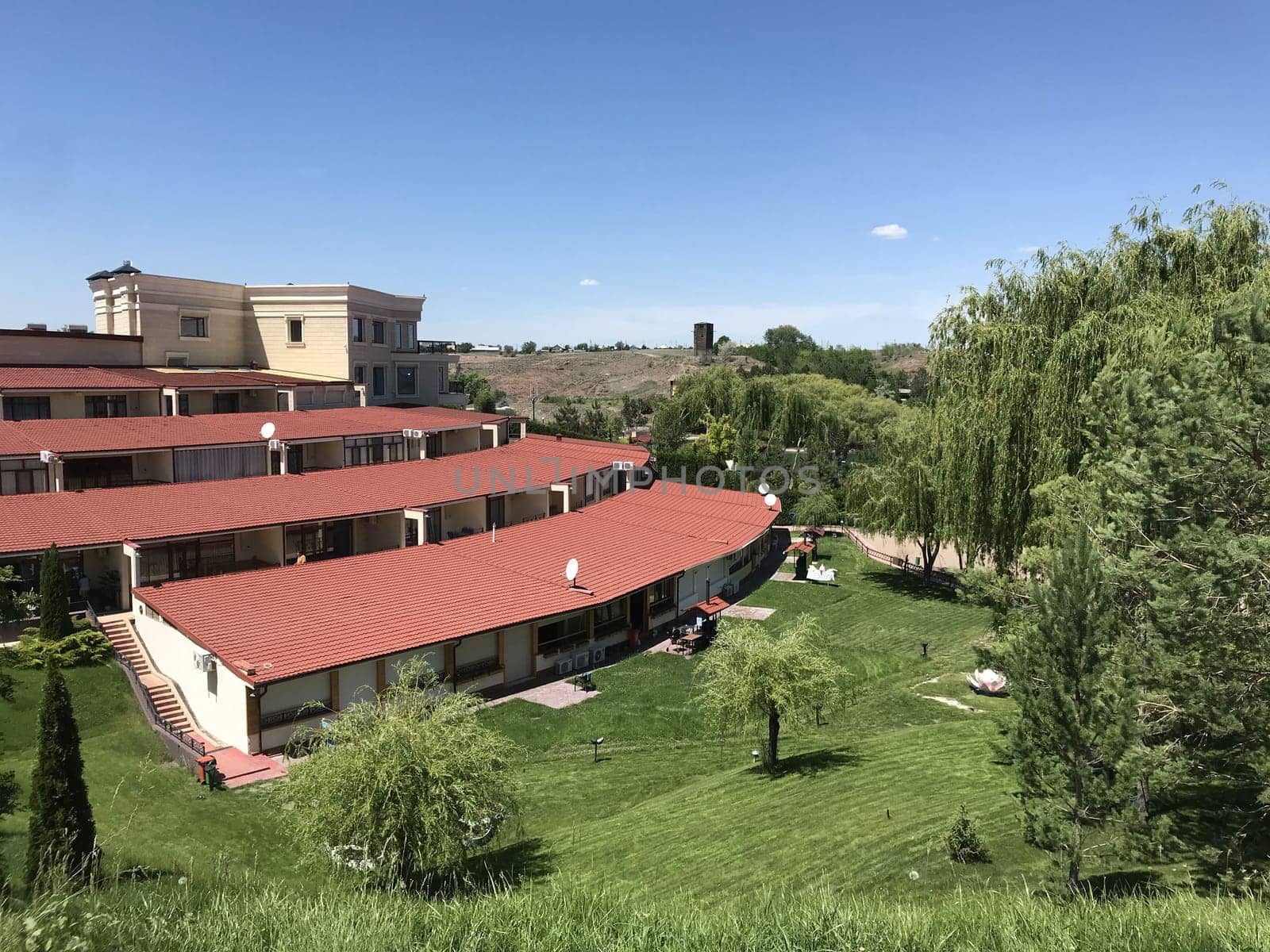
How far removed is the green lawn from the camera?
13711 mm

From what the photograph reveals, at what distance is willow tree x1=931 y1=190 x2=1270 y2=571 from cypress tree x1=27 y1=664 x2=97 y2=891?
2342 cm

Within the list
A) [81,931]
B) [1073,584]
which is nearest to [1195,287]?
[1073,584]

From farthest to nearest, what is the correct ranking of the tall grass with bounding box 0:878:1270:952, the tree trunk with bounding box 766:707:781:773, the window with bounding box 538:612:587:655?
the window with bounding box 538:612:587:655
the tree trunk with bounding box 766:707:781:773
the tall grass with bounding box 0:878:1270:952

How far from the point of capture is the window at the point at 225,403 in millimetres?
44188

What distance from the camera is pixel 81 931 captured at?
22.4 ft

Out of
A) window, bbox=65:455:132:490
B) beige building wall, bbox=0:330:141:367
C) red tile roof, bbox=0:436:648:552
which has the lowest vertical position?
red tile roof, bbox=0:436:648:552

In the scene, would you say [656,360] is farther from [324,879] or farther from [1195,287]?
[324,879]

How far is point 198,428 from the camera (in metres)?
37.0

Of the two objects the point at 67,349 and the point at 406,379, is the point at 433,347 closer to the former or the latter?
the point at 406,379

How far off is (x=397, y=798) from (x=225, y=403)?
128 feet

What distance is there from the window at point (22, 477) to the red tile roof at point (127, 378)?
641 centimetres

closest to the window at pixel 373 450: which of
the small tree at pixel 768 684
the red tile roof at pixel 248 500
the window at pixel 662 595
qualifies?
the red tile roof at pixel 248 500

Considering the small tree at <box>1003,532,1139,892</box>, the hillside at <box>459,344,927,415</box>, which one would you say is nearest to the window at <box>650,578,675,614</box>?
the small tree at <box>1003,532,1139,892</box>

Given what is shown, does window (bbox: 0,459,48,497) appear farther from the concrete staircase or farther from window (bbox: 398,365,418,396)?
window (bbox: 398,365,418,396)
